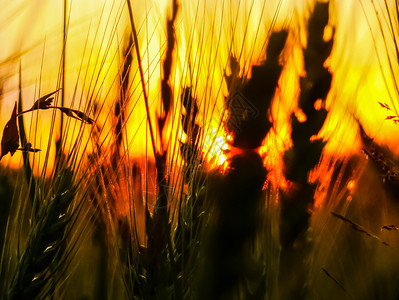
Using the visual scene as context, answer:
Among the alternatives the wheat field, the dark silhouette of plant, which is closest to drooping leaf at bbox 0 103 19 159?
the wheat field

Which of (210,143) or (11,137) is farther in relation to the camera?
(210,143)

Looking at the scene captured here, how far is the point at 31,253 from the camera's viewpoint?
588 millimetres

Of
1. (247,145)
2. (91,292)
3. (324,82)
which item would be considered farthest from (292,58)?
(91,292)

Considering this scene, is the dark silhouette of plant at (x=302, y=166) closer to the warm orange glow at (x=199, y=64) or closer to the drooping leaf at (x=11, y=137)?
the warm orange glow at (x=199, y=64)

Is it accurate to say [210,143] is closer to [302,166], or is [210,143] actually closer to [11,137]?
[302,166]

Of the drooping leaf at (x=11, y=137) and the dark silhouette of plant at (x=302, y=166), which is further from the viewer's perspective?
the dark silhouette of plant at (x=302, y=166)

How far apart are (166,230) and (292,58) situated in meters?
0.36

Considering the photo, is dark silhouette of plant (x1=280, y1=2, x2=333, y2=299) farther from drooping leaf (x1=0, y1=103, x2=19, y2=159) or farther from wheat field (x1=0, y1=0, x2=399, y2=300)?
drooping leaf (x1=0, y1=103, x2=19, y2=159)

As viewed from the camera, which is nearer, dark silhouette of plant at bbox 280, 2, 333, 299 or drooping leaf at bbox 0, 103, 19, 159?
drooping leaf at bbox 0, 103, 19, 159

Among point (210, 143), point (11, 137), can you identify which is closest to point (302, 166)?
point (210, 143)

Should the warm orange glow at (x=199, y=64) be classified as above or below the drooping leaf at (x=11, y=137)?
above

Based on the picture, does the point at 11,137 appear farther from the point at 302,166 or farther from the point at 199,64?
the point at 302,166

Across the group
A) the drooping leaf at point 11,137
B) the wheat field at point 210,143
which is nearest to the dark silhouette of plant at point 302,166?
the wheat field at point 210,143

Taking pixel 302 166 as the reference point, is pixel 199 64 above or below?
above
